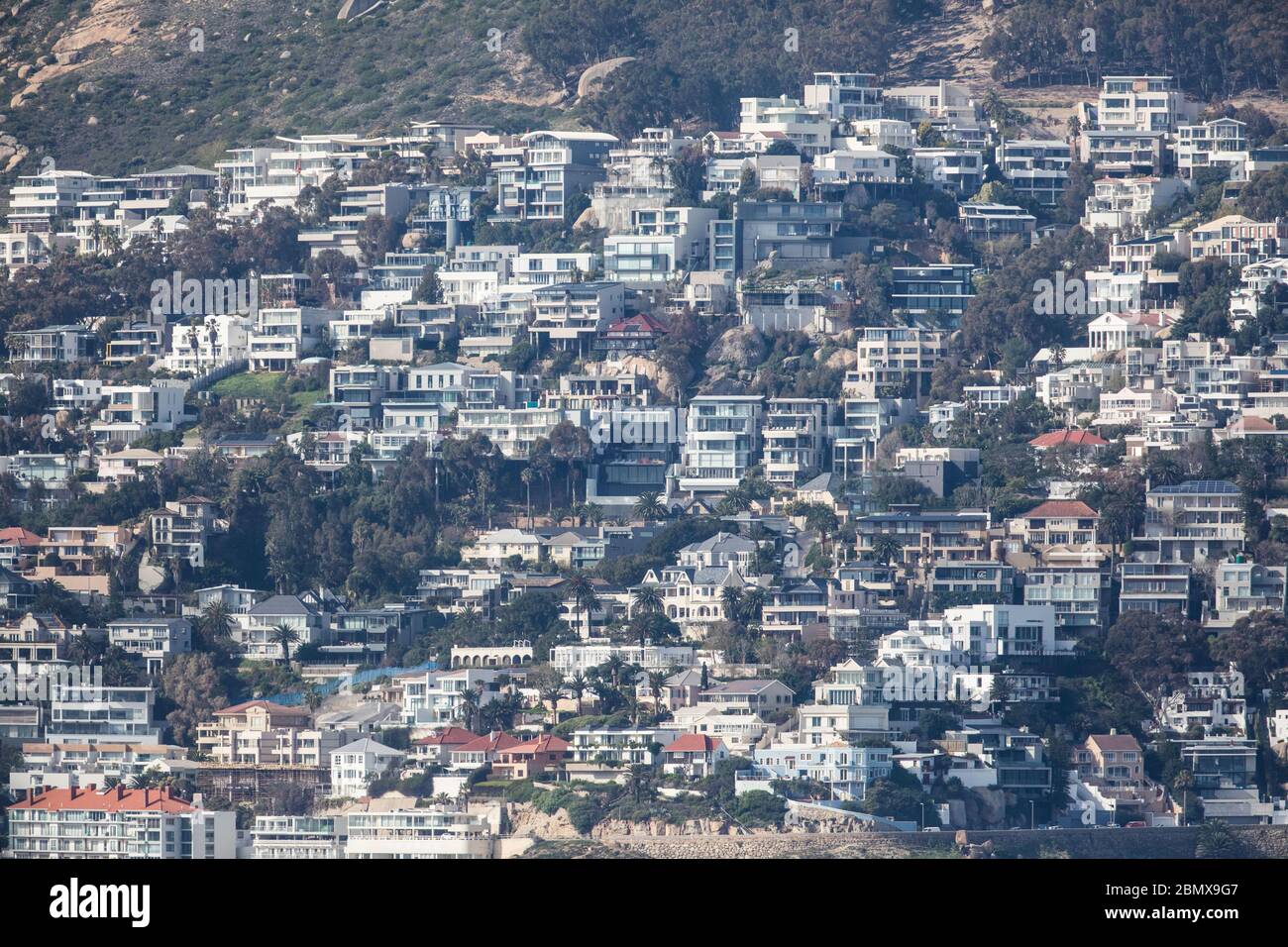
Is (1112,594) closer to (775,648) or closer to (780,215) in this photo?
(775,648)

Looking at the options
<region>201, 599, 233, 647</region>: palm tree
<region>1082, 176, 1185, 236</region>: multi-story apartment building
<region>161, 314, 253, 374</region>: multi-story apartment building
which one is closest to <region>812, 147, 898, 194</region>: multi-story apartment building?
<region>1082, 176, 1185, 236</region>: multi-story apartment building

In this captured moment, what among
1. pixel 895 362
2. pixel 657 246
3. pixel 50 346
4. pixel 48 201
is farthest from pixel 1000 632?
pixel 48 201

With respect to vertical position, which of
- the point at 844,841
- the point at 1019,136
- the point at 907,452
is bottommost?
the point at 844,841

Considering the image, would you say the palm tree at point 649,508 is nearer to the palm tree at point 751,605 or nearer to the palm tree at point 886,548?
the palm tree at point 886,548

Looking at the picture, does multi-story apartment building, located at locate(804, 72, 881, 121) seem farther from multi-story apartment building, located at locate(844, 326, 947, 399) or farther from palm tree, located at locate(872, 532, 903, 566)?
palm tree, located at locate(872, 532, 903, 566)

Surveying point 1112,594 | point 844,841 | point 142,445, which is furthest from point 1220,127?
point 844,841

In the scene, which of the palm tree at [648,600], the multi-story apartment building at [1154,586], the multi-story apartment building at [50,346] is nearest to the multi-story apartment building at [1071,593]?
the multi-story apartment building at [1154,586]
